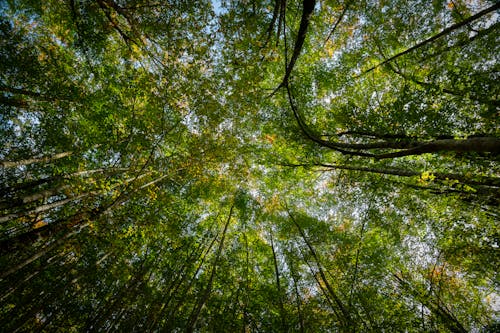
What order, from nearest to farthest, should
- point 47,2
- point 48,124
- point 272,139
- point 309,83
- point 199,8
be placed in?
point 199,8 → point 47,2 → point 48,124 → point 309,83 → point 272,139

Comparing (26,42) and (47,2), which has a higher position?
(47,2)

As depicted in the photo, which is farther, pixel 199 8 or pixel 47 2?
pixel 47 2

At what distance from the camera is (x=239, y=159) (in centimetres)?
959

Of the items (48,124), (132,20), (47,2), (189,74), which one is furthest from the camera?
(48,124)

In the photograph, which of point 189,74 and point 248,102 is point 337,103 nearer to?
point 248,102

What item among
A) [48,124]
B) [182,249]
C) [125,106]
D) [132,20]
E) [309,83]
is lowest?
[182,249]

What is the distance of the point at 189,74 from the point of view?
20.2ft

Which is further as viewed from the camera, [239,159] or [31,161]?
[239,159]

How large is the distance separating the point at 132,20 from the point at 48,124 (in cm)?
602

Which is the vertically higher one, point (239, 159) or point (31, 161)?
point (31, 161)

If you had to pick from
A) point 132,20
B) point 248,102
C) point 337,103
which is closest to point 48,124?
point 132,20

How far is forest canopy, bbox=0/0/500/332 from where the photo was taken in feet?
16.5

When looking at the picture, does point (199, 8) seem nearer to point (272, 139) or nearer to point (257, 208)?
point (272, 139)

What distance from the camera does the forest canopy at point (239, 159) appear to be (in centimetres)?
502
